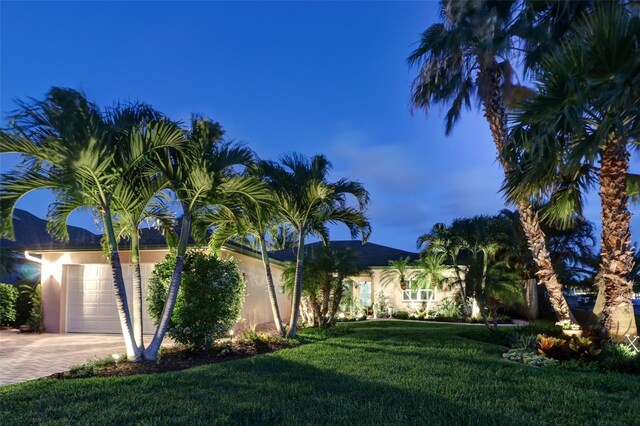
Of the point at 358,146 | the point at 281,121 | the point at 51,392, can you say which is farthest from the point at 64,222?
the point at 358,146

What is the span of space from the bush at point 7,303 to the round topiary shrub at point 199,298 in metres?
8.85

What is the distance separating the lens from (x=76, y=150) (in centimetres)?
711

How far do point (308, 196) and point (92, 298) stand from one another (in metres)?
8.70

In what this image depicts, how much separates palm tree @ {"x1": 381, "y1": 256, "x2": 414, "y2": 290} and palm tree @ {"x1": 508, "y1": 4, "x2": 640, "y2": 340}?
15.2 metres

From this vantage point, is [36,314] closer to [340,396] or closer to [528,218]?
[340,396]

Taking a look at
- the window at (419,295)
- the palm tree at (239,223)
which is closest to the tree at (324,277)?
the palm tree at (239,223)

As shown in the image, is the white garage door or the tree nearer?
the white garage door

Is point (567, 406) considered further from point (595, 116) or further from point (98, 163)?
point (98, 163)

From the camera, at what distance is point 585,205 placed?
10.8 metres

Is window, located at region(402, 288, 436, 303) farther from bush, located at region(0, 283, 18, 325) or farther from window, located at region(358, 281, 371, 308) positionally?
bush, located at region(0, 283, 18, 325)

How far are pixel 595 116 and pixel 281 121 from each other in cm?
2968

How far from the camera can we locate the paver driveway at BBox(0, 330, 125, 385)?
316 inches

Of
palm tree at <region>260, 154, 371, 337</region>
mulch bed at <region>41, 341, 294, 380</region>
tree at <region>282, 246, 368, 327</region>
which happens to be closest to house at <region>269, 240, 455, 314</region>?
tree at <region>282, 246, 368, 327</region>

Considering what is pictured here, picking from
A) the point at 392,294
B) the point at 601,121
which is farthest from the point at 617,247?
the point at 392,294
